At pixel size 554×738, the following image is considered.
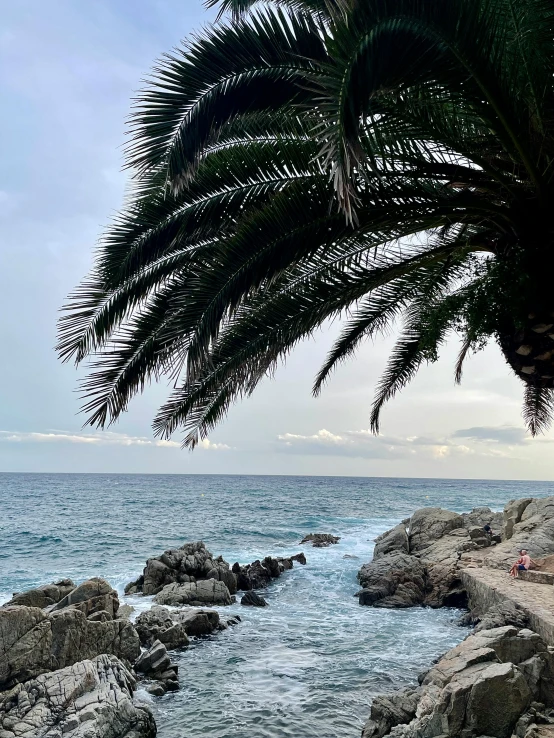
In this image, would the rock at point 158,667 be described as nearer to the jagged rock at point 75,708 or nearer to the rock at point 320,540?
the jagged rock at point 75,708

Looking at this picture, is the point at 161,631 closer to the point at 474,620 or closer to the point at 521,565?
the point at 474,620

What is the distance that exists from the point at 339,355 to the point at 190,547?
12.5 metres

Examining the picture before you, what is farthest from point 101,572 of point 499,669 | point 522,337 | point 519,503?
point 522,337

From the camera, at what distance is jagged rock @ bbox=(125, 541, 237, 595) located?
58.7 ft

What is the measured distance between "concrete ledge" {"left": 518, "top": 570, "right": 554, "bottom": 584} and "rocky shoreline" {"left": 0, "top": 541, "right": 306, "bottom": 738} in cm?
723

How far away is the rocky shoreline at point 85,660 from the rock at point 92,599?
0.02m

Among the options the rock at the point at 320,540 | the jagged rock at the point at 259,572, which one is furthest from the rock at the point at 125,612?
the rock at the point at 320,540

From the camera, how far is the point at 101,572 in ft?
75.1

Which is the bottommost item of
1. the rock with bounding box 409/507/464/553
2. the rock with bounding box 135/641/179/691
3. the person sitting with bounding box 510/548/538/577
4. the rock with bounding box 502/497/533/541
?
the rock with bounding box 135/641/179/691

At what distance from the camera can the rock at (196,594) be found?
1625 cm

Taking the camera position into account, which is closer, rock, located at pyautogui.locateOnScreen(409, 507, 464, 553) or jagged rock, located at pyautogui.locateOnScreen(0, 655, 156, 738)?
jagged rock, located at pyautogui.locateOnScreen(0, 655, 156, 738)

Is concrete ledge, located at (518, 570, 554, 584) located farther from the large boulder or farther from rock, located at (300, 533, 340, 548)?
rock, located at (300, 533, 340, 548)

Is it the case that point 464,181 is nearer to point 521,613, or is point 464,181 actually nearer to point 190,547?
point 521,613

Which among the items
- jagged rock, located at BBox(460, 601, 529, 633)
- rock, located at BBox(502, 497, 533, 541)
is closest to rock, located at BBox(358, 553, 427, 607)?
rock, located at BBox(502, 497, 533, 541)
